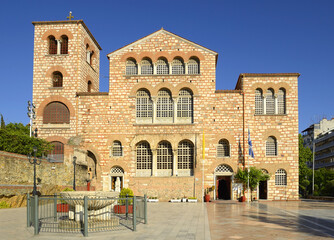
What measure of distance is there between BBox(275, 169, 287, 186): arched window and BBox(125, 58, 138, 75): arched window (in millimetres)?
17746

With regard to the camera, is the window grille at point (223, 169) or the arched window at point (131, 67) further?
the arched window at point (131, 67)

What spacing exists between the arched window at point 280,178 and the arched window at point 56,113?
2181cm

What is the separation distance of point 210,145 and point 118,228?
22.1 meters

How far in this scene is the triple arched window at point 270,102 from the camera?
120ft

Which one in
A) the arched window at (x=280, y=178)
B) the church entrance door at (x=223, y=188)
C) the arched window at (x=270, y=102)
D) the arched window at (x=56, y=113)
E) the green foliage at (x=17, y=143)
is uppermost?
the arched window at (x=270, y=102)

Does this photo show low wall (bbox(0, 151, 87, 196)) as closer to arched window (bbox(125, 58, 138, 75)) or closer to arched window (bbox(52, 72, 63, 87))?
arched window (bbox(52, 72, 63, 87))

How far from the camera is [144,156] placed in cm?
3688

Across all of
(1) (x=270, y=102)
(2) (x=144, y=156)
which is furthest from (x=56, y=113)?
(1) (x=270, y=102)

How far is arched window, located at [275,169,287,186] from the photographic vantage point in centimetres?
3560

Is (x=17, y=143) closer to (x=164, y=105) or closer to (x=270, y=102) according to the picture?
(x=164, y=105)

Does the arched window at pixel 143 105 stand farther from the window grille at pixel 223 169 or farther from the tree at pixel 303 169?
the tree at pixel 303 169

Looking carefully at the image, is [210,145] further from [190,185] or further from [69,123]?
[69,123]

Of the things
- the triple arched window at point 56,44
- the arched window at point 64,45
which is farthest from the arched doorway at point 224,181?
the triple arched window at point 56,44

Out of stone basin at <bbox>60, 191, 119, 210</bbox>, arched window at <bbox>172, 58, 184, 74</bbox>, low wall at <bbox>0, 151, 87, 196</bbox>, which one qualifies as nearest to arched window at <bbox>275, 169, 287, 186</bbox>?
arched window at <bbox>172, 58, 184, 74</bbox>
